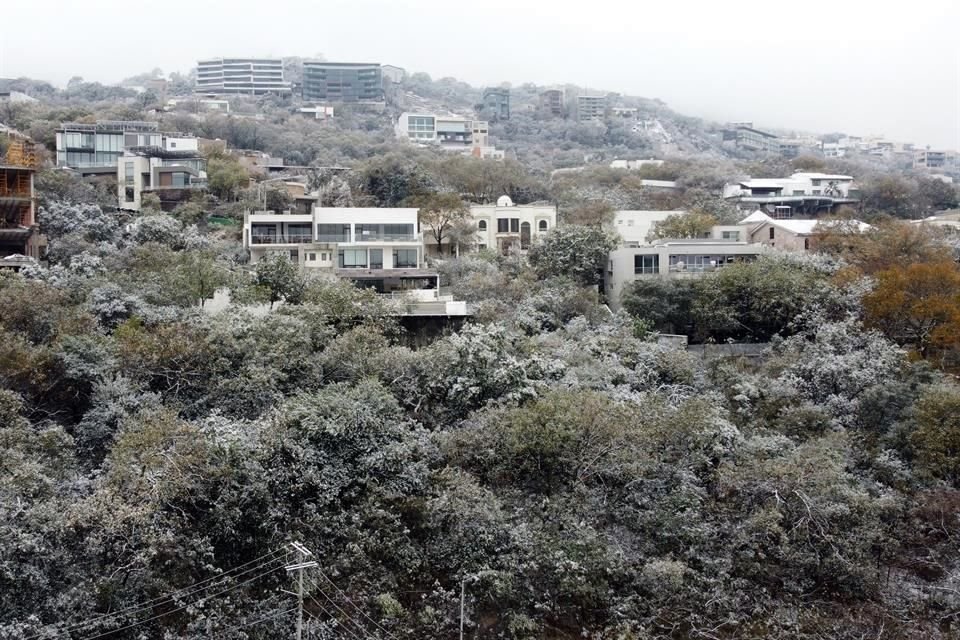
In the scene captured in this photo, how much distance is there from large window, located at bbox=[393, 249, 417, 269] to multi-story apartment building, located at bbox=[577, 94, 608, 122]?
9298cm

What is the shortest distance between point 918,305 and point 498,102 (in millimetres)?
109676

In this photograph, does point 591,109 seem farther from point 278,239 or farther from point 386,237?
point 278,239

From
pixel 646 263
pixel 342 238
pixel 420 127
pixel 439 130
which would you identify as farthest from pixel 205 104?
pixel 646 263

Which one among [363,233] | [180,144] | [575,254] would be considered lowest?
[575,254]

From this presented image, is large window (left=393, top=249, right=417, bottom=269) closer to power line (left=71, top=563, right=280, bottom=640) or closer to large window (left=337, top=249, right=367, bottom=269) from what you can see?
large window (left=337, top=249, right=367, bottom=269)

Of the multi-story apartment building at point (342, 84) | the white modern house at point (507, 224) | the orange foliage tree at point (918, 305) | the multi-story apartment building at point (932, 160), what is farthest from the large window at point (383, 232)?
the multi-story apartment building at point (932, 160)

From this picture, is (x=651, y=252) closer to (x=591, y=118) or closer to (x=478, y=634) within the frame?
(x=478, y=634)

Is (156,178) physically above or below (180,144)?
below

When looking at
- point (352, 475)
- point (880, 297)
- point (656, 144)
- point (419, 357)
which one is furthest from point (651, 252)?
point (656, 144)

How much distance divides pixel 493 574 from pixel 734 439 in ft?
23.1

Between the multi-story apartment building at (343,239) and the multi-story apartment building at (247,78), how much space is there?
9410 cm

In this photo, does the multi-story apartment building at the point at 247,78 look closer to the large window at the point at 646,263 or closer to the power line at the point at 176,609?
the large window at the point at 646,263

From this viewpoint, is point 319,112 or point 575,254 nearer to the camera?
point 575,254

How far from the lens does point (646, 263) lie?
110ft
